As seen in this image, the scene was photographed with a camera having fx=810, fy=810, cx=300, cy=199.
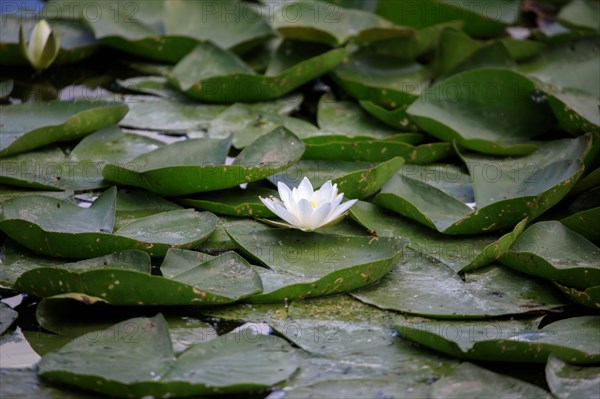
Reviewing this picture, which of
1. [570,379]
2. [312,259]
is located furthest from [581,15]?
[570,379]

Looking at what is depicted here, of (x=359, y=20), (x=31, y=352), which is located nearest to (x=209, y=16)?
(x=359, y=20)

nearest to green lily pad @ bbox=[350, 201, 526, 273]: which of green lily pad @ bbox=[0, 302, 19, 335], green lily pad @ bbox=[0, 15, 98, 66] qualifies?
green lily pad @ bbox=[0, 302, 19, 335]

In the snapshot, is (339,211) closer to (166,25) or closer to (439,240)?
(439,240)

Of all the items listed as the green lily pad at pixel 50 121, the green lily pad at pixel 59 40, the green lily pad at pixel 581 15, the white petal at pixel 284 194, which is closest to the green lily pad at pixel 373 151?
the white petal at pixel 284 194

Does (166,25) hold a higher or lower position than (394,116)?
higher

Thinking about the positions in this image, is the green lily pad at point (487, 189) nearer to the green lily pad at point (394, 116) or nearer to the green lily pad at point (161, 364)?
the green lily pad at point (394, 116)

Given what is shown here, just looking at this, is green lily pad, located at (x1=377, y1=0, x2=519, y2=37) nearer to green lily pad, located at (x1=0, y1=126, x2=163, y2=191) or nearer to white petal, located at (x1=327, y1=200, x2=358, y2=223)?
green lily pad, located at (x1=0, y1=126, x2=163, y2=191)
